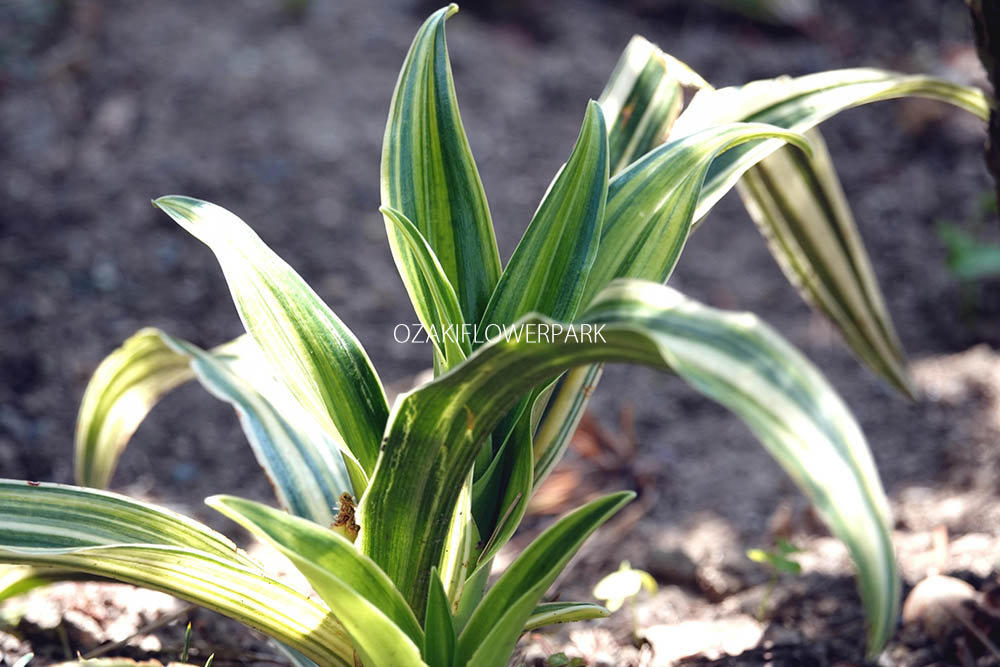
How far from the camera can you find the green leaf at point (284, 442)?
0.94 meters

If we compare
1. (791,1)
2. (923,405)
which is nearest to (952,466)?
(923,405)

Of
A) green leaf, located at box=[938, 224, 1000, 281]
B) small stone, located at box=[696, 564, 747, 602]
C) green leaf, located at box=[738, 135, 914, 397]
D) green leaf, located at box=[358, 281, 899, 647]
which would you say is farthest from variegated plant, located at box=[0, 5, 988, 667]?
green leaf, located at box=[938, 224, 1000, 281]

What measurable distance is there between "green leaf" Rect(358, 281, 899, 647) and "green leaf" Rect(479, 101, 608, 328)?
168mm

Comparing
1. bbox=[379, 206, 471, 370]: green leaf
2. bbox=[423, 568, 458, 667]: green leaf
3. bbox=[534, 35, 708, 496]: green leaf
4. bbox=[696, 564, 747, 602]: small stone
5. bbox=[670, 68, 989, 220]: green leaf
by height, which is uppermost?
bbox=[534, 35, 708, 496]: green leaf

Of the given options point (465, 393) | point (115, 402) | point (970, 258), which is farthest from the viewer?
point (970, 258)

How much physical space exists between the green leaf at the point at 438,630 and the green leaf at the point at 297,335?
0.15 meters

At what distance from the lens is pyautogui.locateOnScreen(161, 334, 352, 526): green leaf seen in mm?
943

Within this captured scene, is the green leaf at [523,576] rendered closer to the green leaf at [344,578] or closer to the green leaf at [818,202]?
the green leaf at [344,578]

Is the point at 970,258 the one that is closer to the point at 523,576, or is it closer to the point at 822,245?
the point at 822,245

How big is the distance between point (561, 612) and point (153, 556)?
383 mm

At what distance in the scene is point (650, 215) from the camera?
32.5 inches

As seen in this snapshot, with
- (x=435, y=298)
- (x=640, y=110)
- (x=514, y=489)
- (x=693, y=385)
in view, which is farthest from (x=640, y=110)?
(x=693, y=385)

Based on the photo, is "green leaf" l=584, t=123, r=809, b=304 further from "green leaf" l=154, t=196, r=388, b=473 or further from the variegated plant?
"green leaf" l=154, t=196, r=388, b=473

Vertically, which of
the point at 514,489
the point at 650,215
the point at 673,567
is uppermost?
the point at 650,215
